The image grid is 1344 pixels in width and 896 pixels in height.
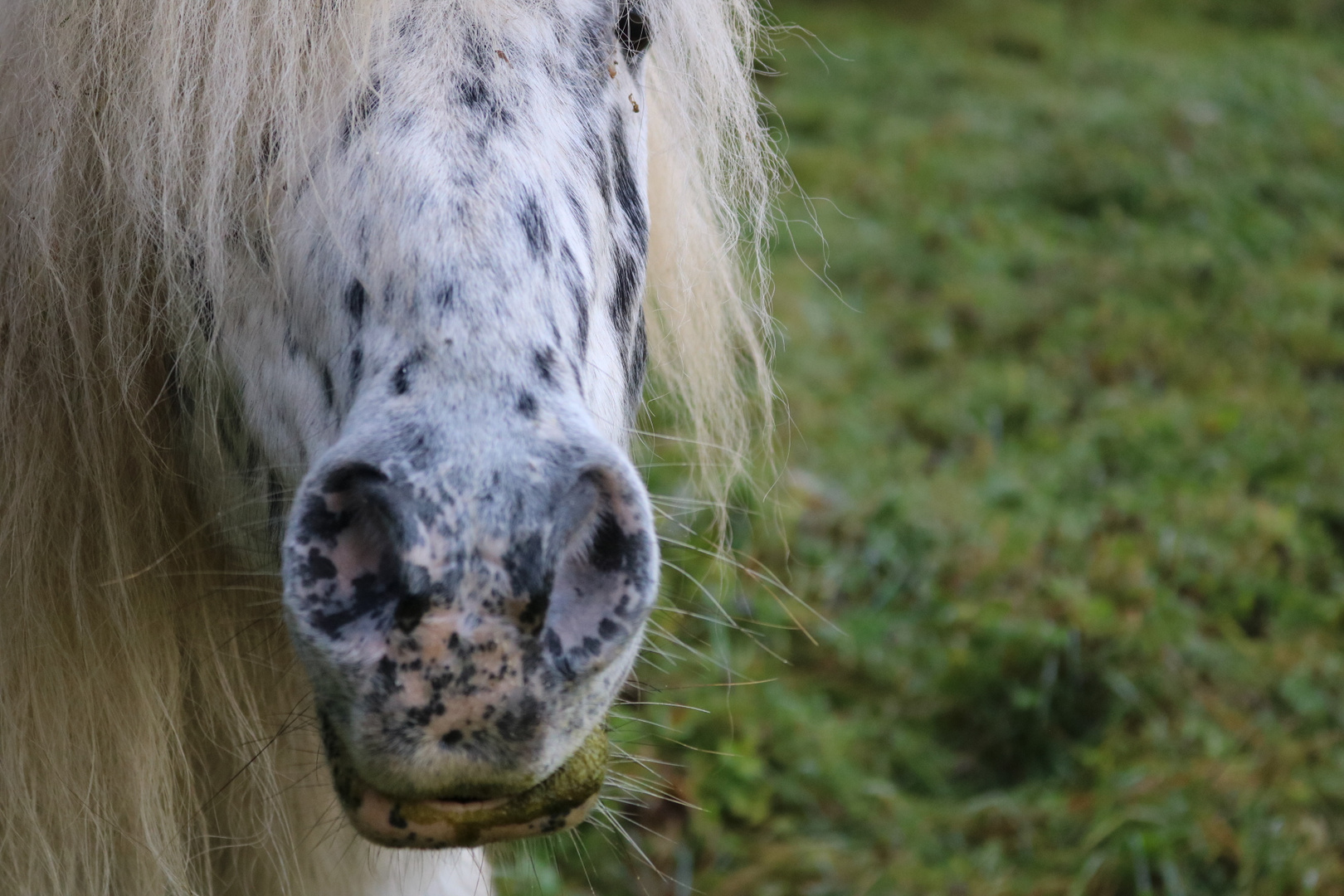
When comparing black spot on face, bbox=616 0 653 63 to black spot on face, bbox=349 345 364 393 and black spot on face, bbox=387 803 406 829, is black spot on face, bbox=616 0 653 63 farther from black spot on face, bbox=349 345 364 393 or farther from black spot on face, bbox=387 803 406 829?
black spot on face, bbox=387 803 406 829

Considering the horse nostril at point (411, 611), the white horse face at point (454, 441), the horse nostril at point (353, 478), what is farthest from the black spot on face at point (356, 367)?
the horse nostril at point (411, 611)

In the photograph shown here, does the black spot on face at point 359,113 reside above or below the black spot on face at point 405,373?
above

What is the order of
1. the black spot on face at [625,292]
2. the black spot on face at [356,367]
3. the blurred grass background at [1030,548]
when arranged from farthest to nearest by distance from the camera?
the blurred grass background at [1030,548], the black spot on face at [625,292], the black spot on face at [356,367]

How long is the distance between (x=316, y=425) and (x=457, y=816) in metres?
0.42

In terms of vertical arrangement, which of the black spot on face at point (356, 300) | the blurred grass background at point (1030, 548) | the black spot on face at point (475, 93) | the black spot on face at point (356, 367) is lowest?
the blurred grass background at point (1030, 548)

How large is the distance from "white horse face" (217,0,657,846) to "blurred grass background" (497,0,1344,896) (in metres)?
0.59

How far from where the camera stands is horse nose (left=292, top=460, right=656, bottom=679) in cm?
98

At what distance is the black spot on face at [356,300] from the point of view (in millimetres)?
1125

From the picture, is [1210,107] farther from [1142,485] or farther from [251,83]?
[251,83]

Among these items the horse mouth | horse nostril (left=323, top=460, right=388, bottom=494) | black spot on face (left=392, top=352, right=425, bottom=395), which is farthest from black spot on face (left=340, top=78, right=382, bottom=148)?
the horse mouth

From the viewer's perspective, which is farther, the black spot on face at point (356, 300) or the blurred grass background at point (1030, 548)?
the blurred grass background at point (1030, 548)

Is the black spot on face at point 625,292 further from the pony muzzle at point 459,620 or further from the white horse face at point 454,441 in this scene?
the pony muzzle at point 459,620

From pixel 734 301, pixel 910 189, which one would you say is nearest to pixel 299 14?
pixel 734 301

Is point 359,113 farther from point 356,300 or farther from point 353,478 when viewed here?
point 353,478
